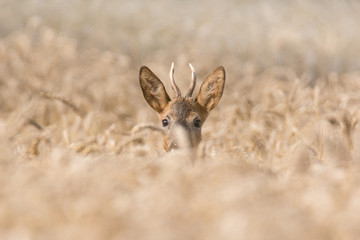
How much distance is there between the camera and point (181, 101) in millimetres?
6227

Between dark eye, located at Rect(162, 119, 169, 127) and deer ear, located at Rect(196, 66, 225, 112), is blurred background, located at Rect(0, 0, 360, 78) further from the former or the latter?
dark eye, located at Rect(162, 119, 169, 127)

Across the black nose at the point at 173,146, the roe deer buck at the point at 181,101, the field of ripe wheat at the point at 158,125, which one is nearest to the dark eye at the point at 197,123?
the roe deer buck at the point at 181,101

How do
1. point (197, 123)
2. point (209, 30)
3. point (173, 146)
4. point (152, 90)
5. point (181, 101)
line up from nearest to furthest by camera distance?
1. point (173, 146)
2. point (197, 123)
3. point (181, 101)
4. point (152, 90)
5. point (209, 30)

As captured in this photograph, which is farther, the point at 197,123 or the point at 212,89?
the point at 212,89


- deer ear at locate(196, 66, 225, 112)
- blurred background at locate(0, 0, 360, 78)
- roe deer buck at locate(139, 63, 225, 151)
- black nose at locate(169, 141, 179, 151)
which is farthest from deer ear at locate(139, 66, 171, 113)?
blurred background at locate(0, 0, 360, 78)

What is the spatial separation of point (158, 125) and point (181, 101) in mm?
353

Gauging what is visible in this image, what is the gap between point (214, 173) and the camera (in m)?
3.02

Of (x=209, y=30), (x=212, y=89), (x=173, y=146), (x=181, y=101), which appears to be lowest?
(x=173, y=146)

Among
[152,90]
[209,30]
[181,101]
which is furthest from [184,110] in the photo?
[209,30]

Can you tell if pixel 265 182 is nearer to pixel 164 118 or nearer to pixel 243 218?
pixel 243 218

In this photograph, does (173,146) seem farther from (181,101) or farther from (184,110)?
(181,101)

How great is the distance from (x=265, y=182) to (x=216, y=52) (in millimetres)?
8708

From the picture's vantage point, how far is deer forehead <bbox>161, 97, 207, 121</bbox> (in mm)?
6008

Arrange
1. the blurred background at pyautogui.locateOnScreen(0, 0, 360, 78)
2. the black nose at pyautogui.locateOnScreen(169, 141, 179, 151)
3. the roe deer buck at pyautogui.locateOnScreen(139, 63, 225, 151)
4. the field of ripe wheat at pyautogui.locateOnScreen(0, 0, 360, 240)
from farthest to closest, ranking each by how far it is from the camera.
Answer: the blurred background at pyautogui.locateOnScreen(0, 0, 360, 78), the roe deer buck at pyautogui.locateOnScreen(139, 63, 225, 151), the black nose at pyautogui.locateOnScreen(169, 141, 179, 151), the field of ripe wheat at pyautogui.locateOnScreen(0, 0, 360, 240)
